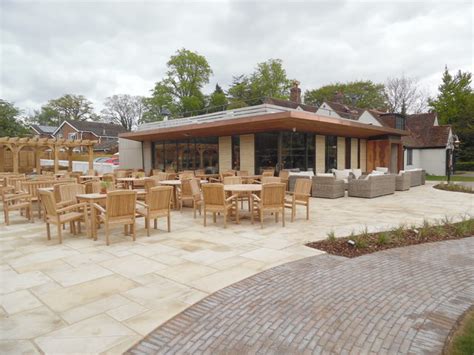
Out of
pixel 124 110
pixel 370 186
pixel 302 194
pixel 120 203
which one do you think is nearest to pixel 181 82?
pixel 124 110

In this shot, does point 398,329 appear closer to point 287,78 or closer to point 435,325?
point 435,325

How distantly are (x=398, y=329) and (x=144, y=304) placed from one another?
2.23 metres

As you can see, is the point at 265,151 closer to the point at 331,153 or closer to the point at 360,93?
the point at 331,153

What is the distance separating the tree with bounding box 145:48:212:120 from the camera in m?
37.3

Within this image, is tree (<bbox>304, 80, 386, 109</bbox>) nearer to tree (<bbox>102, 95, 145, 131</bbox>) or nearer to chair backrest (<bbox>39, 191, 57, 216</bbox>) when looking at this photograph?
tree (<bbox>102, 95, 145, 131</bbox>)

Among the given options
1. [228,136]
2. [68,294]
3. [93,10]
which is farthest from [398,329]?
[228,136]

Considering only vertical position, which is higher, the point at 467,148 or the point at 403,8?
the point at 403,8

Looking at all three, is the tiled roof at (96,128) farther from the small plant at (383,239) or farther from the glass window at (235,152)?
the small plant at (383,239)

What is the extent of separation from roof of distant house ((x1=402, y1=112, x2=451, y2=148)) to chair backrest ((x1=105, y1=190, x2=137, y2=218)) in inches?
969

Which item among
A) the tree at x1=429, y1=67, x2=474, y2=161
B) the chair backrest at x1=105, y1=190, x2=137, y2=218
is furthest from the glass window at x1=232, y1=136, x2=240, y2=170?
the tree at x1=429, y1=67, x2=474, y2=161

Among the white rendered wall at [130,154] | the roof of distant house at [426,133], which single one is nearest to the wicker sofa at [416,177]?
the roof of distant house at [426,133]

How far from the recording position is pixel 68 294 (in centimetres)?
331

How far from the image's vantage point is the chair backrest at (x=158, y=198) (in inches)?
229

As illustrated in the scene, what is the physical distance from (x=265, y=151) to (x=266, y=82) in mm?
28820
